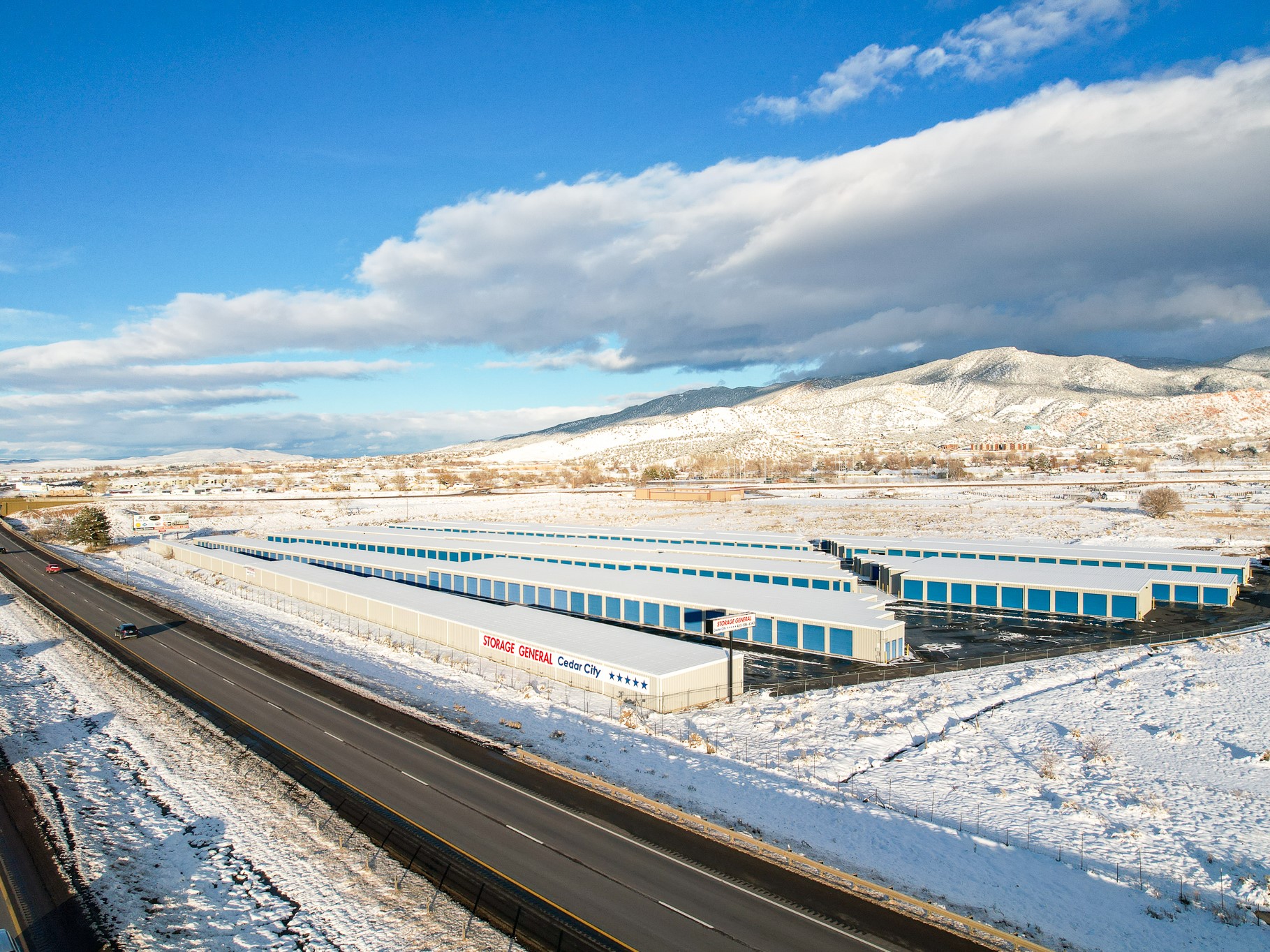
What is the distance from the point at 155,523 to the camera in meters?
106

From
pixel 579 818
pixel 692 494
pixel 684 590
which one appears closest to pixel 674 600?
pixel 684 590

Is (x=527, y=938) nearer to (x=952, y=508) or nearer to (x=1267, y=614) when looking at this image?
(x=1267, y=614)

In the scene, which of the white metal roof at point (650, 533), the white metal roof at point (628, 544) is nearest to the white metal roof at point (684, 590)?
the white metal roof at point (628, 544)

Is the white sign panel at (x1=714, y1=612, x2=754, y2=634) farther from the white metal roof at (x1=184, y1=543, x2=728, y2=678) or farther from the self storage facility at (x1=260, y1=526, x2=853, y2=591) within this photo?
the self storage facility at (x1=260, y1=526, x2=853, y2=591)

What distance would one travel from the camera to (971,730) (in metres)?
26.9

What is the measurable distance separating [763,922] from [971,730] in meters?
15.4

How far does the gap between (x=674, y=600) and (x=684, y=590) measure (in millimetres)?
2581

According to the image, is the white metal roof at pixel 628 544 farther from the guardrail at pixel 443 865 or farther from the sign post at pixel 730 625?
the guardrail at pixel 443 865

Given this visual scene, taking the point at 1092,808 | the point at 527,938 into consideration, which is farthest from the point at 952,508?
the point at 527,938

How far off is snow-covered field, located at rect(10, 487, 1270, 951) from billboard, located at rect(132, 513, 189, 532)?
79.6m

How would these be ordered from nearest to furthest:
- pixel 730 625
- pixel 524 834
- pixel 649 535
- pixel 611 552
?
pixel 524 834
pixel 730 625
pixel 611 552
pixel 649 535

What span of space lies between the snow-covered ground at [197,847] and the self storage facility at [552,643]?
13360 millimetres

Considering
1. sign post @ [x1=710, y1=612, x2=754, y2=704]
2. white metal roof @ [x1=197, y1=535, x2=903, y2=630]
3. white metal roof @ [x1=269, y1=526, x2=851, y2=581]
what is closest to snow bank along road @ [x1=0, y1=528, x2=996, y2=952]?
sign post @ [x1=710, y1=612, x2=754, y2=704]

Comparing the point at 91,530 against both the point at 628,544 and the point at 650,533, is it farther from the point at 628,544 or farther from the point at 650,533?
the point at 650,533
